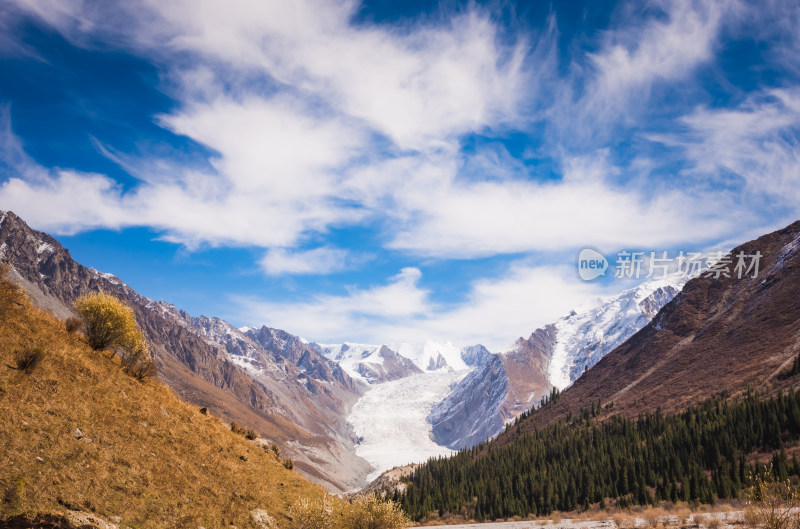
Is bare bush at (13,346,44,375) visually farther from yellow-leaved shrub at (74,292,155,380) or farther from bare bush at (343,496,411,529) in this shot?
bare bush at (343,496,411,529)

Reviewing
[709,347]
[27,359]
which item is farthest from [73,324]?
[709,347]

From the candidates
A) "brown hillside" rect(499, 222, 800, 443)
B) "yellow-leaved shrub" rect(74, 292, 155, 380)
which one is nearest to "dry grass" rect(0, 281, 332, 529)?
"yellow-leaved shrub" rect(74, 292, 155, 380)

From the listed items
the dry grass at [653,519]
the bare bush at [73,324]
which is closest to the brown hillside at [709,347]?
the dry grass at [653,519]

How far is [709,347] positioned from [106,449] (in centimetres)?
15951

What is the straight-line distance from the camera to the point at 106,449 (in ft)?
66.2

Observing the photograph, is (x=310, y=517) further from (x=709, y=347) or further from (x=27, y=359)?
(x=709, y=347)

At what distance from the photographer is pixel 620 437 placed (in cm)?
10188

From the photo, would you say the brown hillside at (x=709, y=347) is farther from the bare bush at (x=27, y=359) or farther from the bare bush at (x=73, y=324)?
the bare bush at (x=27, y=359)

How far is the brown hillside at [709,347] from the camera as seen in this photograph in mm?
111250

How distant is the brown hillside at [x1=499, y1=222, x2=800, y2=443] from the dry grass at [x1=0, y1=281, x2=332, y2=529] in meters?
106

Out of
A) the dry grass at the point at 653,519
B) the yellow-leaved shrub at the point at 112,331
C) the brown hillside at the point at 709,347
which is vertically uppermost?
the brown hillside at the point at 709,347

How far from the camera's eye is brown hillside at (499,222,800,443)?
111250 millimetres

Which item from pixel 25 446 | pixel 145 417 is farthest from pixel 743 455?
pixel 25 446

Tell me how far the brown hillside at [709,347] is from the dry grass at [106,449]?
105678mm
